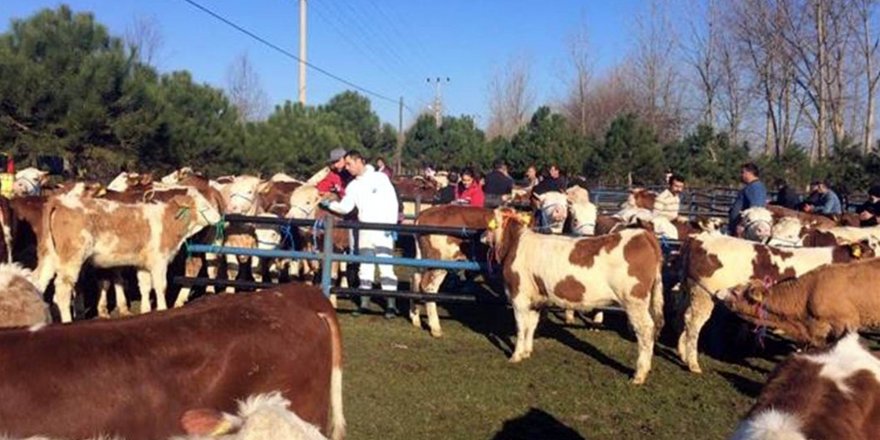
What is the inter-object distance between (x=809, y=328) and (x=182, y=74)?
21.2 metres

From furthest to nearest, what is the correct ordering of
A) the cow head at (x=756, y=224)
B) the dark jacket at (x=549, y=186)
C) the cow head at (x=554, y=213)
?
1. the dark jacket at (x=549, y=186)
2. the cow head at (x=554, y=213)
3. the cow head at (x=756, y=224)

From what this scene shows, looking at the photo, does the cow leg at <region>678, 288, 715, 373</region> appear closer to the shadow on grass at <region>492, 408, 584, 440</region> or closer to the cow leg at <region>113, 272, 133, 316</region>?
the shadow on grass at <region>492, 408, 584, 440</region>

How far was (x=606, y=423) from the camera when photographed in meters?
6.68

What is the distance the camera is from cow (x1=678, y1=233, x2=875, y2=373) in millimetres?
8555

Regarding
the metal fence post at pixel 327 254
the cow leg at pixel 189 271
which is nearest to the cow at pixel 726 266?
the metal fence post at pixel 327 254

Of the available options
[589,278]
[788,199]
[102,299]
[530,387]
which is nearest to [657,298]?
[589,278]

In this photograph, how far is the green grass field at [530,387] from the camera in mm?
6547

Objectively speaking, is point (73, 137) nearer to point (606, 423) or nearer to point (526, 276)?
point (526, 276)

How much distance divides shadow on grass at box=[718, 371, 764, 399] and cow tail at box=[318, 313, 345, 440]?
14.8 feet

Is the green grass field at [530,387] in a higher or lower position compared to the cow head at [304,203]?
lower

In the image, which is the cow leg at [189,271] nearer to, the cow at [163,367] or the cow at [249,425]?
the cow at [163,367]

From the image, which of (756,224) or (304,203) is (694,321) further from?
(304,203)

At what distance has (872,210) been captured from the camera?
1288cm

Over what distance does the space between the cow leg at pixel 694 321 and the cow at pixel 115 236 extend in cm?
577
